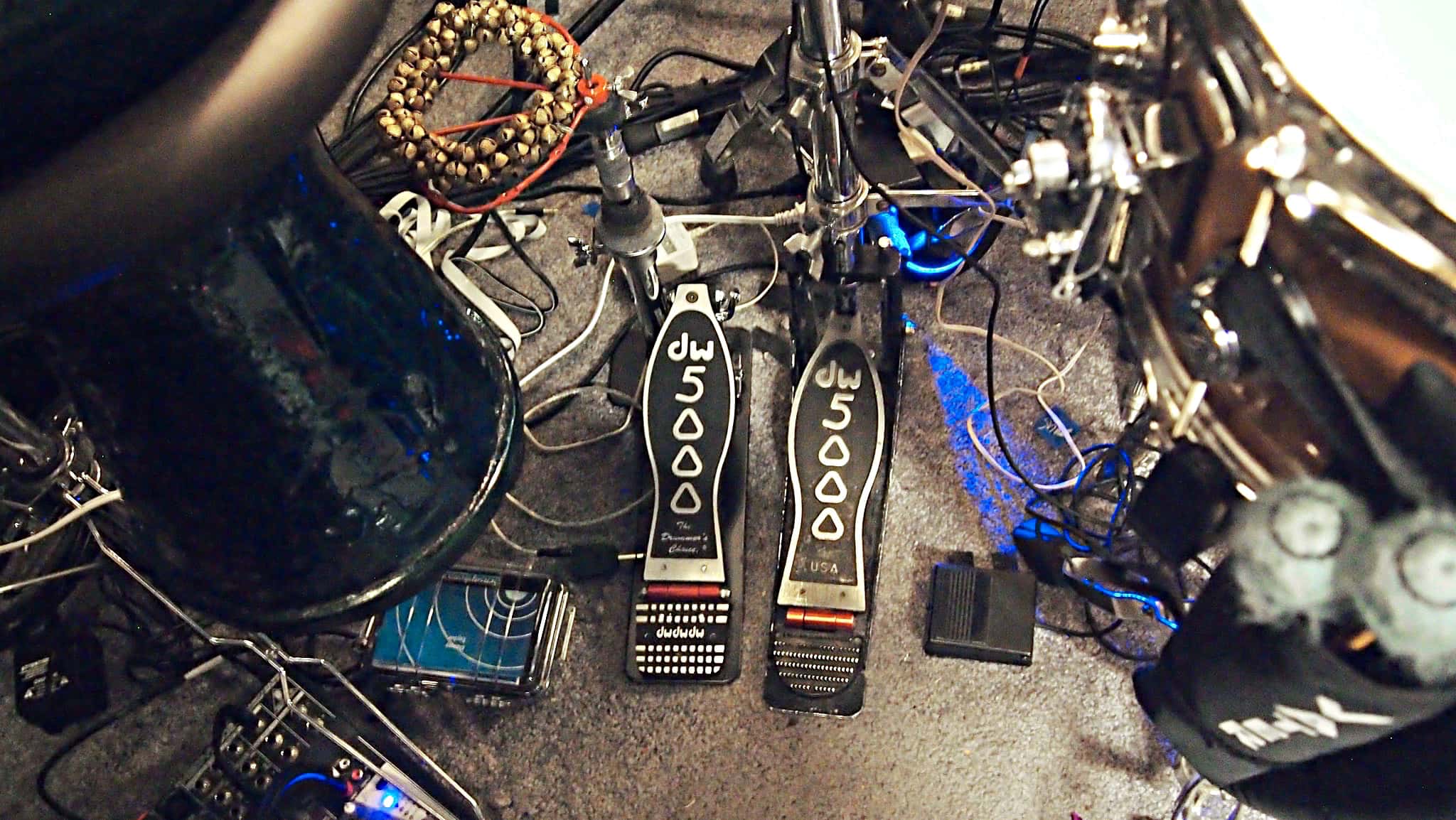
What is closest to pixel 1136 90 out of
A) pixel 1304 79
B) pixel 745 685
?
pixel 1304 79

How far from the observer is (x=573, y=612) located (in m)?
1.09

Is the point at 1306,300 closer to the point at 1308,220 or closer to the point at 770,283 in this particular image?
the point at 1308,220

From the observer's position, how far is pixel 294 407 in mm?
569

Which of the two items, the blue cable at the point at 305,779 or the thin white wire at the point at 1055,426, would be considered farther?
the thin white wire at the point at 1055,426

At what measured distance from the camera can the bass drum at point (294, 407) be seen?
51 centimetres

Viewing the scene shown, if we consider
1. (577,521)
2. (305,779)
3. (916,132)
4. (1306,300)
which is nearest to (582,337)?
(577,521)

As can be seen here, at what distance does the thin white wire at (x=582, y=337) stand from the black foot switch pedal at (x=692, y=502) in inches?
4.8

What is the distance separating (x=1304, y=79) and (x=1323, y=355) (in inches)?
5.2

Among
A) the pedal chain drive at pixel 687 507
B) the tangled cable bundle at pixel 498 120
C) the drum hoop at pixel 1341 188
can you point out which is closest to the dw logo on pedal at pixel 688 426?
the pedal chain drive at pixel 687 507

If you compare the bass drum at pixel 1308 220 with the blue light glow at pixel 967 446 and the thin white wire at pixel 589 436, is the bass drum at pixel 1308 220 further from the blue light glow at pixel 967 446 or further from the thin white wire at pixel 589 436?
the thin white wire at pixel 589 436

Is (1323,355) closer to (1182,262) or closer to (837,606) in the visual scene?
(1182,262)

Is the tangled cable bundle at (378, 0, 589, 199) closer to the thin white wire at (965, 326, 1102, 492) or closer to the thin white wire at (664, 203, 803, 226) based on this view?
the thin white wire at (664, 203, 803, 226)

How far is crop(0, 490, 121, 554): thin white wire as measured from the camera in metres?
0.98

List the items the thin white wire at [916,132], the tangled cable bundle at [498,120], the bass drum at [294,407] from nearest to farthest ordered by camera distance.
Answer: the bass drum at [294,407] → the tangled cable bundle at [498,120] → the thin white wire at [916,132]
